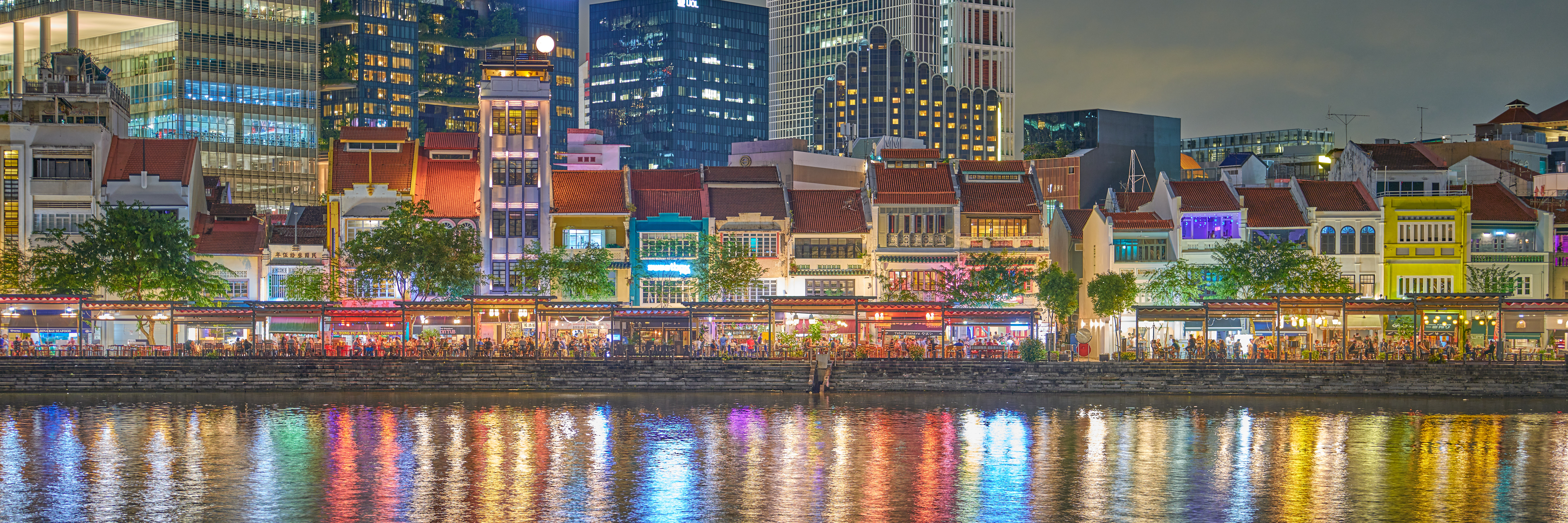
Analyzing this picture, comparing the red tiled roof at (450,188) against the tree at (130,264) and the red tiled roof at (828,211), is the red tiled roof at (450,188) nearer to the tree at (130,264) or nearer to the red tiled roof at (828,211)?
the tree at (130,264)

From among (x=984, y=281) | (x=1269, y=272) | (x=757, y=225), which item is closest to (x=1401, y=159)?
(x=1269, y=272)

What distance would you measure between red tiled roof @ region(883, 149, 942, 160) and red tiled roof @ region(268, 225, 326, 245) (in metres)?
41.6

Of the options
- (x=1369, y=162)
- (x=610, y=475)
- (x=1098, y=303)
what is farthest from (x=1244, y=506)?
(x=1369, y=162)

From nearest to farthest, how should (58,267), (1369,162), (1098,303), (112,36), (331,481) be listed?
(331,481), (58,267), (1098,303), (1369,162), (112,36)

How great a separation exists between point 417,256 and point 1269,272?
54855mm

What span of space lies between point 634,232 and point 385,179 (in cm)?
1798

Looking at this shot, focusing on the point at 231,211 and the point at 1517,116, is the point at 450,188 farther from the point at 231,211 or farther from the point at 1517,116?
the point at 1517,116

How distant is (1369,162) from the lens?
113125 mm

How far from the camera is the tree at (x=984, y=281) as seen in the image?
10394 cm

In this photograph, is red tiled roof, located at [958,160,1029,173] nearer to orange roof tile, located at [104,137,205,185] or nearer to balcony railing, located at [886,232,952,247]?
balcony railing, located at [886,232,952,247]

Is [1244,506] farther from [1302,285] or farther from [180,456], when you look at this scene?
[1302,285]

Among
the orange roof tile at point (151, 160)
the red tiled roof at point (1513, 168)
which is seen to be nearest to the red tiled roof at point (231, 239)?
the orange roof tile at point (151, 160)

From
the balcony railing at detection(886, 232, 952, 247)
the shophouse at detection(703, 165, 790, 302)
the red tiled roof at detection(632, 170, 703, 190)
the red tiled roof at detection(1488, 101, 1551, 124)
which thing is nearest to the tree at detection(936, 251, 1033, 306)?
the balcony railing at detection(886, 232, 952, 247)

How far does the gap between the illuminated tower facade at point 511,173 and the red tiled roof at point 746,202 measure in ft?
40.6
